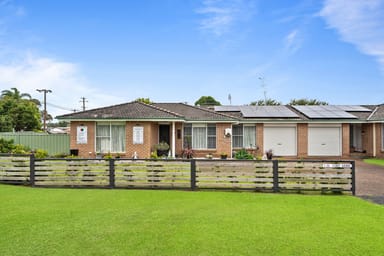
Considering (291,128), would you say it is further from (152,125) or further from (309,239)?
(309,239)

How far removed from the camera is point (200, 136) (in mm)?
19016

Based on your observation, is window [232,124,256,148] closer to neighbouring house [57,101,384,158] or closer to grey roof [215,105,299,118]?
neighbouring house [57,101,384,158]

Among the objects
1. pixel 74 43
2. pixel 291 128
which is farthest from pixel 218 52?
pixel 74 43

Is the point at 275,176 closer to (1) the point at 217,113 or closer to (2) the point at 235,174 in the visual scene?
(2) the point at 235,174

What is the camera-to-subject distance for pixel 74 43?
18656 millimetres

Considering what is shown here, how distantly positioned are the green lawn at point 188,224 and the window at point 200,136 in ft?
35.7

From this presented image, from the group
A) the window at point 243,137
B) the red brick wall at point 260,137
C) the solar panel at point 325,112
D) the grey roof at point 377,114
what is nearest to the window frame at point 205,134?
the window at point 243,137

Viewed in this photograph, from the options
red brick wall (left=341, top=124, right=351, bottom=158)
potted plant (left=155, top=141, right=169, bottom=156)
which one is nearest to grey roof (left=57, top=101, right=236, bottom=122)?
potted plant (left=155, top=141, right=169, bottom=156)

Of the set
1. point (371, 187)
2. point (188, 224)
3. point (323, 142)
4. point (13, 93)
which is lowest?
point (371, 187)

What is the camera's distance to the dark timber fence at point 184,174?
8.44 metres

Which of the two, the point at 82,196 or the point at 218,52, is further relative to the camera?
the point at 218,52

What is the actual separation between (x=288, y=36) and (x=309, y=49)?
212 centimetres

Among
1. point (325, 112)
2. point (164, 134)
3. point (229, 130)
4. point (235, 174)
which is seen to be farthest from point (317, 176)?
point (325, 112)

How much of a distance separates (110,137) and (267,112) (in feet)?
38.9
